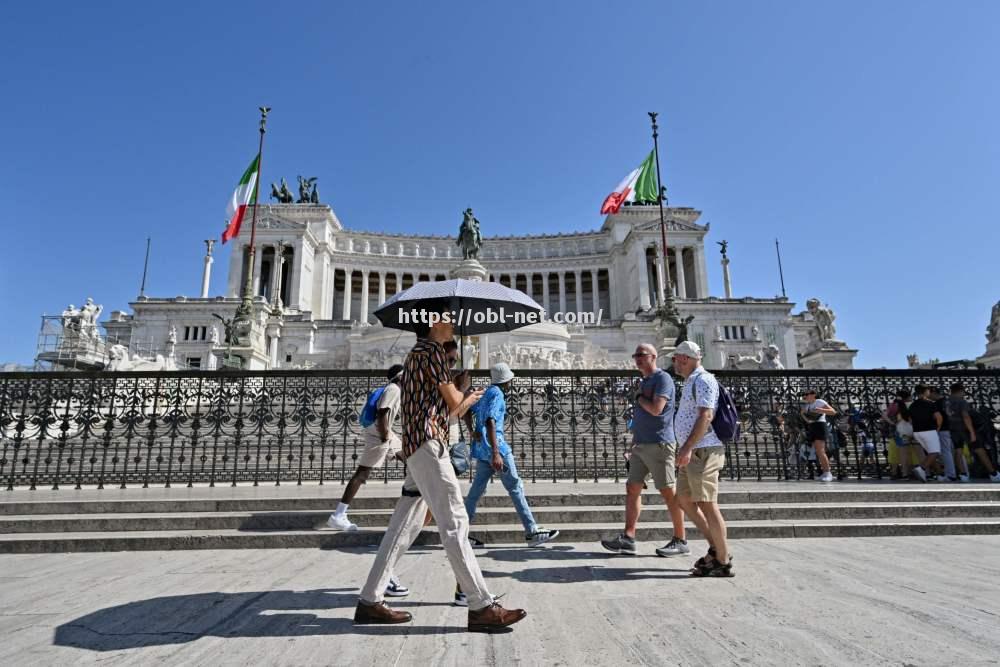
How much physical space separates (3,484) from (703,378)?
36.5 ft

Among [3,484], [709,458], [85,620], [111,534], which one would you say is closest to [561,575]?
[709,458]

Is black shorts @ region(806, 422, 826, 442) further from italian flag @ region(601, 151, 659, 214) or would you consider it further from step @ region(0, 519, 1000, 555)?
italian flag @ region(601, 151, 659, 214)

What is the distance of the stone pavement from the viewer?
2807 millimetres

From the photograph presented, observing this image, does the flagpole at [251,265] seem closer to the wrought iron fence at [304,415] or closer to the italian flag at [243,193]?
the italian flag at [243,193]

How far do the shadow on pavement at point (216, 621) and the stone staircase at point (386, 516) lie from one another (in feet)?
6.60

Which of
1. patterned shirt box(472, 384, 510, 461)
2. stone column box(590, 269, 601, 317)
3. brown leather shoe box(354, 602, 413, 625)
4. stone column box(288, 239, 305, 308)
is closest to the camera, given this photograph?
brown leather shoe box(354, 602, 413, 625)

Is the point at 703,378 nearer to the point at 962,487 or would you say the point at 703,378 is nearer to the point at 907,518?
the point at 907,518

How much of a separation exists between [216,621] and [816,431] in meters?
9.66

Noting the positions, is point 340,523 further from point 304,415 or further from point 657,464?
point 304,415

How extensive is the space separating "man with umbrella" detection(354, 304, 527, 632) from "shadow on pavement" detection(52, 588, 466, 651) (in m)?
0.22

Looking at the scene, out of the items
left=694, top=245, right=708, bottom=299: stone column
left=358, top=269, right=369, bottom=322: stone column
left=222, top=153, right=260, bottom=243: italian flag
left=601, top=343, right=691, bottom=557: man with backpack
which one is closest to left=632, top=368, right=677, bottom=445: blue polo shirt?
left=601, top=343, right=691, bottom=557: man with backpack

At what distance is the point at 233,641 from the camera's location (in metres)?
3.02

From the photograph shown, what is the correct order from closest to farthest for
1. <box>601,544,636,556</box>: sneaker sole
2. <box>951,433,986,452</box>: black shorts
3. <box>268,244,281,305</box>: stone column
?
<box>601,544,636,556</box>: sneaker sole, <box>951,433,986,452</box>: black shorts, <box>268,244,281,305</box>: stone column

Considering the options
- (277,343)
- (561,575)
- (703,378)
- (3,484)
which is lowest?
(561,575)
